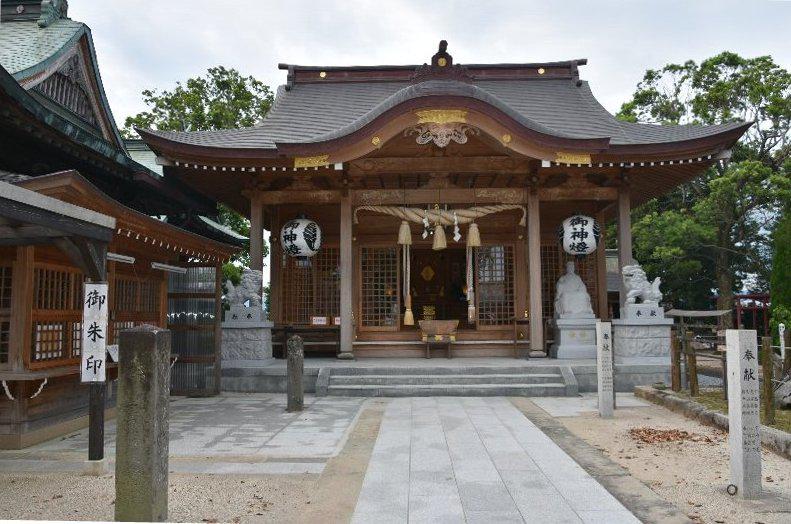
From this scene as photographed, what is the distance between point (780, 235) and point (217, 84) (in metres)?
18.5

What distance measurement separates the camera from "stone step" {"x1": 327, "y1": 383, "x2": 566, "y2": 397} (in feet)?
34.0

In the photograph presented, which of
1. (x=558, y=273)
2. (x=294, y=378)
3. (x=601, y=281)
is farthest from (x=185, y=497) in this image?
(x=601, y=281)

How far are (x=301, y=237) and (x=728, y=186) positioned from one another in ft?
56.2

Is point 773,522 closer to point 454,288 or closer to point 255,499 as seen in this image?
point 255,499

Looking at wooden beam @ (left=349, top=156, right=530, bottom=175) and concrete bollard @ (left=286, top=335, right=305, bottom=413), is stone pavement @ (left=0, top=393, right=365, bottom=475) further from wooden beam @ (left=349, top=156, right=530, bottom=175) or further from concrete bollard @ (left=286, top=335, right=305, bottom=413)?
wooden beam @ (left=349, top=156, right=530, bottom=175)

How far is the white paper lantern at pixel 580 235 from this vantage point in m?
12.6

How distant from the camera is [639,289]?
461 inches

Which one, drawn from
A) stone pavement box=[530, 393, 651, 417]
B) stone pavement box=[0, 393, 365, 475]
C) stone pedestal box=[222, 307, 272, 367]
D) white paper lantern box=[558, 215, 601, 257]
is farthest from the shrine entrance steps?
white paper lantern box=[558, 215, 601, 257]

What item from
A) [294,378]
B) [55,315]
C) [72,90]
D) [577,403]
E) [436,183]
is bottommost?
[577,403]

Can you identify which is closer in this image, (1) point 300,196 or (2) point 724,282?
(1) point 300,196

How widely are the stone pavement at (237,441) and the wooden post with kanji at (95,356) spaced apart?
40cm

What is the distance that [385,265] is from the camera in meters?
14.7

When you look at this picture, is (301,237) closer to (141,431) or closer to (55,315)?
(55,315)

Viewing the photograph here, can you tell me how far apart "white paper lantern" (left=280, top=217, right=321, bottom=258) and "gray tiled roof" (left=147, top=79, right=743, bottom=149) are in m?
1.89
